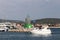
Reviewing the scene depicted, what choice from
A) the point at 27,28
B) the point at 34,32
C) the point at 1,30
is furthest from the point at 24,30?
the point at 34,32

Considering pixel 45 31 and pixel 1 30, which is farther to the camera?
pixel 1 30

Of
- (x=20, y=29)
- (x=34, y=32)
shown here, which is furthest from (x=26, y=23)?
(x=34, y=32)

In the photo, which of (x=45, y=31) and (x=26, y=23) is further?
(x=26, y=23)

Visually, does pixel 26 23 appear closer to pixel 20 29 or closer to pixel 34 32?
pixel 20 29

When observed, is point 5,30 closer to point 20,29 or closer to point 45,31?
point 20,29

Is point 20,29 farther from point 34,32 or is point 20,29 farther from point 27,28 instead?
point 34,32

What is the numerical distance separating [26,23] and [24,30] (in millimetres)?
5831

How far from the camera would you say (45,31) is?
101 m

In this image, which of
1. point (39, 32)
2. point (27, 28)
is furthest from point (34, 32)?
point (27, 28)

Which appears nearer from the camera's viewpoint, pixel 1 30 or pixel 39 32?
pixel 39 32

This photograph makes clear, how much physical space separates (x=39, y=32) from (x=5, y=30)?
36685mm

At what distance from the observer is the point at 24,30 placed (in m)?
130

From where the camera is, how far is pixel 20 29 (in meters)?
134

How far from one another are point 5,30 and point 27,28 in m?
11.4
